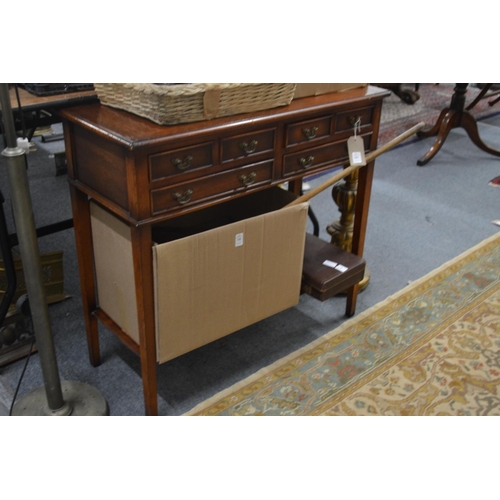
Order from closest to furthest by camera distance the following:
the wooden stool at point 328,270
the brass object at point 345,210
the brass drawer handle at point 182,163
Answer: the brass drawer handle at point 182,163 < the wooden stool at point 328,270 < the brass object at point 345,210

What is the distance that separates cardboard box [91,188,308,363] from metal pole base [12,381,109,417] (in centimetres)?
25

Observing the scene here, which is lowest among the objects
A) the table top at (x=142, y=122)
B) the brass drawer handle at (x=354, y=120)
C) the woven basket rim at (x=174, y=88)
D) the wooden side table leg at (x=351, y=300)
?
the wooden side table leg at (x=351, y=300)

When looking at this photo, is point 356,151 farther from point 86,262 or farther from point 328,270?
point 86,262

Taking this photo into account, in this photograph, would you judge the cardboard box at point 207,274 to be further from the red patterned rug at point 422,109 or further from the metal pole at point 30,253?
the red patterned rug at point 422,109

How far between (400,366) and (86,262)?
3.70 feet

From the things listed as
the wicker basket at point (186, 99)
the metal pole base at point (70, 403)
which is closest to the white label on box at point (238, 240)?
the wicker basket at point (186, 99)

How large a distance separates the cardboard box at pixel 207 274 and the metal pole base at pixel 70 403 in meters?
0.25

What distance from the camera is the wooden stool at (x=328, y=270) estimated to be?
2115 mm

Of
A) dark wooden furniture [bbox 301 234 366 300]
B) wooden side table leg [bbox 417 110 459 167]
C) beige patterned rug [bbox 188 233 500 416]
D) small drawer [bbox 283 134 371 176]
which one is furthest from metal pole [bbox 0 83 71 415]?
wooden side table leg [bbox 417 110 459 167]

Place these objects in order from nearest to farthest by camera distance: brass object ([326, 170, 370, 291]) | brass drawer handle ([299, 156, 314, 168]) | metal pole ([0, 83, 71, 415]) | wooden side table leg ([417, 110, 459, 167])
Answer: metal pole ([0, 83, 71, 415])
brass drawer handle ([299, 156, 314, 168])
brass object ([326, 170, 370, 291])
wooden side table leg ([417, 110, 459, 167])

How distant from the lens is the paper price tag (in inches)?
78.7

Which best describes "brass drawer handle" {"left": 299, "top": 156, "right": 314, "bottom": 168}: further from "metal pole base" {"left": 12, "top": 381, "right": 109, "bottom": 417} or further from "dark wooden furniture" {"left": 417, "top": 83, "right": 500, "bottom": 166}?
"dark wooden furniture" {"left": 417, "top": 83, "right": 500, "bottom": 166}
